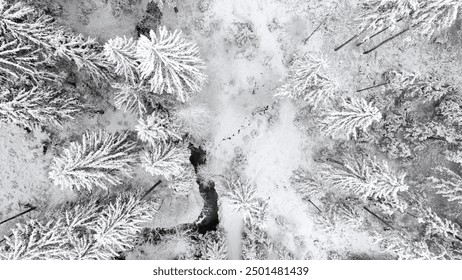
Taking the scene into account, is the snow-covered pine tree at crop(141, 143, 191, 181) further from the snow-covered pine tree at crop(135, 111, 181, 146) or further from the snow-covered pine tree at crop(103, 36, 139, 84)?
the snow-covered pine tree at crop(103, 36, 139, 84)

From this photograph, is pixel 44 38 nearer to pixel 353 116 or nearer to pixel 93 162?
pixel 93 162

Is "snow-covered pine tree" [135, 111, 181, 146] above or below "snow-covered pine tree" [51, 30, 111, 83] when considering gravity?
below

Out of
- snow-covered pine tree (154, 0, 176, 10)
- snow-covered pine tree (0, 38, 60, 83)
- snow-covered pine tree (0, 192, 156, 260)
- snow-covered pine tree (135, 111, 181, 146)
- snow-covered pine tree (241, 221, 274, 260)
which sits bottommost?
snow-covered pine tree (0, 192, 156, 260)

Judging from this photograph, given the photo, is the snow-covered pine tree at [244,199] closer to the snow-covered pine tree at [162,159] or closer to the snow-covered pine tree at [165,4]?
the snow-covered pine tree at [162,159]

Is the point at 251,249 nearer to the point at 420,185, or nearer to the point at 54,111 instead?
the point at 420,185

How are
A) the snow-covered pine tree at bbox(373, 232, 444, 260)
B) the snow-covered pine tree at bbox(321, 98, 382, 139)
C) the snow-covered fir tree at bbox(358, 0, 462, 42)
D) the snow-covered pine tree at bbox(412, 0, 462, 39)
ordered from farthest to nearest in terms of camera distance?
1. the snow-covered pine tree at bbox(373, 232, 444, 260)
2. the snow-covered fir tree at bbox(358, 0, 462, 42)
3. the snow-covered pine tree at bbox(321, 98, 382, 139)
4. the snow-covered pine tree at bbox(412, 0, 462, 39)

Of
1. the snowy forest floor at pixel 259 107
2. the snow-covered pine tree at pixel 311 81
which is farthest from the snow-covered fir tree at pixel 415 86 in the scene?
the snow-covered pine tree at pixel 311 81

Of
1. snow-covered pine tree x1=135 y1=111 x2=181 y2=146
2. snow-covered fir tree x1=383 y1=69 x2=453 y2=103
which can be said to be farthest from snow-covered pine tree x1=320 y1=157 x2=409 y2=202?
snow-covered pine tree x1=135 y1=111 x2=181 y2=146
